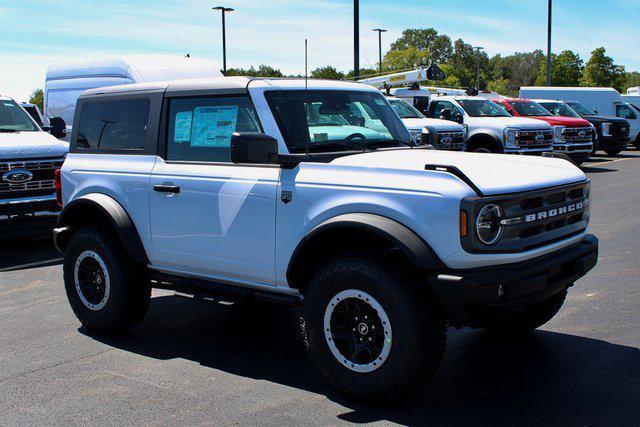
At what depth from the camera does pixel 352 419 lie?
4.28 metres

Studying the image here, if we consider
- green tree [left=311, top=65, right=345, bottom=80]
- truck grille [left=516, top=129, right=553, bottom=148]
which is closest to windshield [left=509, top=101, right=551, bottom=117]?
truck grille [left=516, top=129, right=553, bottom=148]

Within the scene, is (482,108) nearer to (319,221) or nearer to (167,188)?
(167,188)

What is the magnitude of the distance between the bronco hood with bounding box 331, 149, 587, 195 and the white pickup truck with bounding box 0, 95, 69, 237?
6145mm

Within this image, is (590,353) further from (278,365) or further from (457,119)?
(457,119)

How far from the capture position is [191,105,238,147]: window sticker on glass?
5355 millimetres

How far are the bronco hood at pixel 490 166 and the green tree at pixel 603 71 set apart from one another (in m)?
80.0

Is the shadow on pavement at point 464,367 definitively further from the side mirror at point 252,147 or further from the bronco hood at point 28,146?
the bronco hood at point 28,146

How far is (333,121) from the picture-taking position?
17.5 feet

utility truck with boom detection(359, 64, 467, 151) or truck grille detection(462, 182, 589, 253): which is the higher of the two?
utility truck with boom detection(359, 64, 467, 151)

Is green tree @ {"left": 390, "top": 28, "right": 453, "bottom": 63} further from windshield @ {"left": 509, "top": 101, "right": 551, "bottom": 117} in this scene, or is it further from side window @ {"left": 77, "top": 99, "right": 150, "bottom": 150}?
side window @ {"left": 77, "top": 99, "right": 150, "bottom": 150}

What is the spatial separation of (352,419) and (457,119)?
14560mm

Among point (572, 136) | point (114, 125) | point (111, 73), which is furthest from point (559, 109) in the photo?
point (114, 125)

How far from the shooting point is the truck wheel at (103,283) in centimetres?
586

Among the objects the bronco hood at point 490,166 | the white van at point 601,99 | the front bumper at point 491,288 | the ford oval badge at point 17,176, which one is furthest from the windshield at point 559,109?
the front bumper at point 491,288
